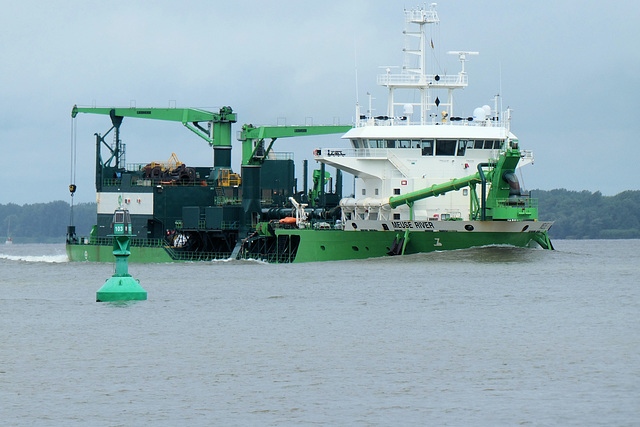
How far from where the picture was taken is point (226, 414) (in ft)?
58.3

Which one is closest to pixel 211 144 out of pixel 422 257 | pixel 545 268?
pixel 422 257

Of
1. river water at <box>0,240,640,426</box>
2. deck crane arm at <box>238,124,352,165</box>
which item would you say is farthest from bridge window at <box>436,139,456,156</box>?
deck crane arm at <box>238,124,352,165</box>

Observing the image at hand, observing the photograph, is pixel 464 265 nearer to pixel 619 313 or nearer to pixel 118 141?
pixel 619 313

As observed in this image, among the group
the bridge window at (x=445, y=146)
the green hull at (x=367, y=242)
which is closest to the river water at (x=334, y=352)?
the green hull at (x=367, y=242)

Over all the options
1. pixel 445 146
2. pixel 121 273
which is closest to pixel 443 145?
pixel 445 146

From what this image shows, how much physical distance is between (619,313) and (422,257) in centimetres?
1649

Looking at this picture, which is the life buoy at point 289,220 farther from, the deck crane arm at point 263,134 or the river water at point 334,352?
the river water at point 334,352

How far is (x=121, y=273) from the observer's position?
107 ft

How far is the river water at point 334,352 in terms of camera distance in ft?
58.9

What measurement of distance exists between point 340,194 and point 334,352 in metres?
38.1

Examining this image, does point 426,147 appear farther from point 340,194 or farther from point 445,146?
point 340,194

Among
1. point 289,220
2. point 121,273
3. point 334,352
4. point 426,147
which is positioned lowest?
point 334,352

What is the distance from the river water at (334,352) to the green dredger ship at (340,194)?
4.32 metres

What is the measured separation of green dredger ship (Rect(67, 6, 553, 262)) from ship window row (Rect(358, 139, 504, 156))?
0.04m
